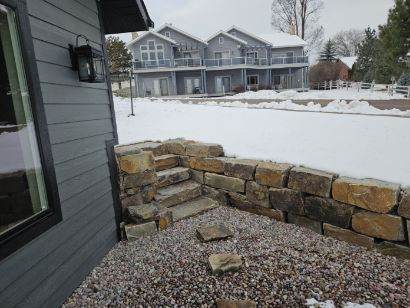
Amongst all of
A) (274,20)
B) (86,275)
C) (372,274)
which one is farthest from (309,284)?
(274,20)

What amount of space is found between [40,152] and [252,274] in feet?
7.04

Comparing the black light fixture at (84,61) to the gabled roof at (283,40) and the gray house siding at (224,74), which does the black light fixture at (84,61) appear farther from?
the gabled roof at (283,40)

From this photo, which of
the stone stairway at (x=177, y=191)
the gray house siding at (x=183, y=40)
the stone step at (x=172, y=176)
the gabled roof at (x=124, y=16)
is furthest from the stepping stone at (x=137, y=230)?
the gray house siding at (x=183, y=40)

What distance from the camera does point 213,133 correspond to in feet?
18.4

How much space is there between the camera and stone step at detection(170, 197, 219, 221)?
405 centimetres

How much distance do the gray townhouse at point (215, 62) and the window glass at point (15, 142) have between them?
75.9 ft

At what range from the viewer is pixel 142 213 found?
364cm

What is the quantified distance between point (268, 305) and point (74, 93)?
2.69 metres

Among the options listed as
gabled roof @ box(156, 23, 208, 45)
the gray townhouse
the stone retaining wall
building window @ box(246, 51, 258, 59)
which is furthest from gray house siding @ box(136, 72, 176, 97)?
the stone retaining wall

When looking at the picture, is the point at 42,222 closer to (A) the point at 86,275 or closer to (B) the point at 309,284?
(A) the point at 86,275

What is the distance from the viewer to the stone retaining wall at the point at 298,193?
2.87 m

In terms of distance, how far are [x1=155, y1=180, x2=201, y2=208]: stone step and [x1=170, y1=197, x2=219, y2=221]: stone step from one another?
8cm

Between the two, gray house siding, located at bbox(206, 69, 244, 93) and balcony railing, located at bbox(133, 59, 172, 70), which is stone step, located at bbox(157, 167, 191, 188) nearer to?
balcony railing, located at bbox(133, 59, 172, 70)

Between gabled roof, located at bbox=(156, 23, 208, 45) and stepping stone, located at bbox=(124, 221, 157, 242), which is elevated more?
gabled roof, located at bbox=(156, 23, 208, 45)
